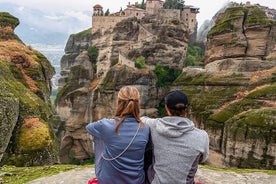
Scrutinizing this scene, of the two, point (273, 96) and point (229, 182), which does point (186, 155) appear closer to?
point (229, 182)

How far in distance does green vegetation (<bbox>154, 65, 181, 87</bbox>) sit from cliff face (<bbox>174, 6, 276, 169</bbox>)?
509 inches

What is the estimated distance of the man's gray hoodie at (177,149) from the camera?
16.9ft

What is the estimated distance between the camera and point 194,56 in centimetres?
6281

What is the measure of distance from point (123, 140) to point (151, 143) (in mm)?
506

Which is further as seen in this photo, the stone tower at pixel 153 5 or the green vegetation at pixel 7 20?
the stone tower at pixel 153 5

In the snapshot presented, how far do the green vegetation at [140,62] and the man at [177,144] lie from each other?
40907mm

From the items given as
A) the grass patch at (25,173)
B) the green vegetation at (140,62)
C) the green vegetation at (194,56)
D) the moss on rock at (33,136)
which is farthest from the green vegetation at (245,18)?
the green vegetation at (194,56)

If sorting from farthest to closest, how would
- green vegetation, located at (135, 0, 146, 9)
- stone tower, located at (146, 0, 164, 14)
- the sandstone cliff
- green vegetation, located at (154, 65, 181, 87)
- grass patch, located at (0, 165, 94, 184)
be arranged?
green vegetation, located at (135, 0, 146, 9)
stone tower, located at (146, 0, 164, 14)
green vegetation, located at (154, 65, 181, 87)
the sandstone cliff
grass patch, located at (0, 165, 94, 184)

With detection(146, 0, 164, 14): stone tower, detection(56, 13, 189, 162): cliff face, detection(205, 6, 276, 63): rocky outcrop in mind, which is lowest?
detection(56, 13, 189, 162): cliff face

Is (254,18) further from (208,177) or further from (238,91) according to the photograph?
(208,177)

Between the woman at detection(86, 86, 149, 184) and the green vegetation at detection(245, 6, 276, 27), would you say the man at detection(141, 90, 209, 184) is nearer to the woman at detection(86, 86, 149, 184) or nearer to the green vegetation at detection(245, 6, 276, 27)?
the woman at detection(86, 86, 149, 184)

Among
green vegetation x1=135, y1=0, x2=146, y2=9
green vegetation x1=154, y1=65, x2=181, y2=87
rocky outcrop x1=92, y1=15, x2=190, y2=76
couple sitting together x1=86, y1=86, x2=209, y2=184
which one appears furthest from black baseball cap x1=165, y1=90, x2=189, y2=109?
green vegetation x1=135, y1=0, x2=146, y2=9

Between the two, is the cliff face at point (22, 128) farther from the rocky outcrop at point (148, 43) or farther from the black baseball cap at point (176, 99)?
the rocky outcrop at point (148, 43)

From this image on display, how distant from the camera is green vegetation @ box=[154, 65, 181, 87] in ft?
146
